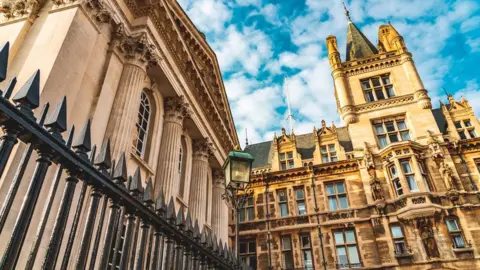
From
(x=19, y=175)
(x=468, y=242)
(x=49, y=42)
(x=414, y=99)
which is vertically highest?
(x=414, y=99)

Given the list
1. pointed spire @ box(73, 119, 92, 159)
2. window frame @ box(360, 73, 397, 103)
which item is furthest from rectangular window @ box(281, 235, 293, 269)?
pointed spire @ box(73, 119, 92, 159)

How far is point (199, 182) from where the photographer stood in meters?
15.3

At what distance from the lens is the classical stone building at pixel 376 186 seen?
19.0 metres

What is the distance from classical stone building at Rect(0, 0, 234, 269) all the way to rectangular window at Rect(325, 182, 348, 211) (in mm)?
8968

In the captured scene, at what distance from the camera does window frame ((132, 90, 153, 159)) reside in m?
11.4

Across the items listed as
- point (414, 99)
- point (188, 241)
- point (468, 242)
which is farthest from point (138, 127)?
point (414, 99)

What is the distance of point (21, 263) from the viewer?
5715 millimetres

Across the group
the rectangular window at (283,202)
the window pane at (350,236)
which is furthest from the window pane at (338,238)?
the rectangular window at (283,202)

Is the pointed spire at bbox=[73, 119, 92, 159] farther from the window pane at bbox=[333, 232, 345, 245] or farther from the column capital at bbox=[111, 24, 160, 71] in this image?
the window pane at bbox=[333, 232, 345, 245]

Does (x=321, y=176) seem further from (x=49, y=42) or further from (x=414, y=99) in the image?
(x=49, y=42)

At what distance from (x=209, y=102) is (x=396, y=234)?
13.7m

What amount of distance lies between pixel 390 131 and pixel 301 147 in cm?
694

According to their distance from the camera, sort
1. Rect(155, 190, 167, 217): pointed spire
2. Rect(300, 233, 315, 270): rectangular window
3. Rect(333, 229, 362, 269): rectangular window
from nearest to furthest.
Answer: Rect(155, 190, 167, 217): pointed spire → Rect(333, 229, 362, 269): rectangular window → Rect(300, 233, 315, 270): rectangular window

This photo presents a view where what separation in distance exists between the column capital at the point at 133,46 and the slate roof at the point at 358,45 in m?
23.2
